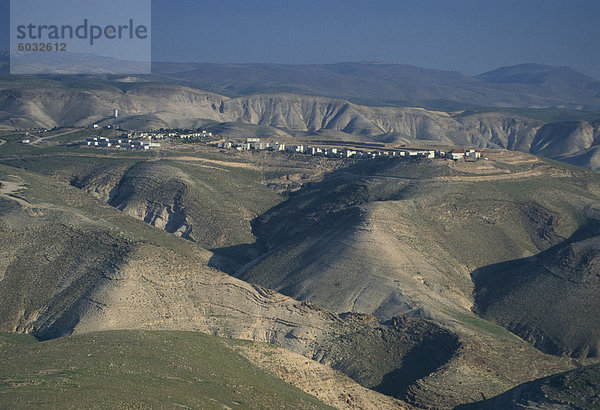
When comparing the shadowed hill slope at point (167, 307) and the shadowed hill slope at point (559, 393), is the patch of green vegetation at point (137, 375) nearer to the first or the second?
the shadowed hill slope at point (167, 307)

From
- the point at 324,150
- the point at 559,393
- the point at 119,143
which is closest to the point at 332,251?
the point at 559,393

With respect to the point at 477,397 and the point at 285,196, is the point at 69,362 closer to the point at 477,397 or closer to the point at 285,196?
the point at 477,397

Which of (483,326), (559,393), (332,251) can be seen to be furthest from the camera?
Result: (332,251)

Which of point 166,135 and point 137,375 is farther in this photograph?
point 166,135

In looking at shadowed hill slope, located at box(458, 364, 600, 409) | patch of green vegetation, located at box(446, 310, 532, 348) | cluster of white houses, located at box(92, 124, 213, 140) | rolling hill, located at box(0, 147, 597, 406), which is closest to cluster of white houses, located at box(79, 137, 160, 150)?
cluster of white houses, located at box(92, 124, 213, 140)

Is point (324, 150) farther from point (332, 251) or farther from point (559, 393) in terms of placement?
point (559, 393)

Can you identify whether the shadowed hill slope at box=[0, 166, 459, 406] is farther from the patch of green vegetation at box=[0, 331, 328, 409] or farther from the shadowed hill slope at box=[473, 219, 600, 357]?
Answer: the shadowed hill slope at box=[473, 219, 600, 357]
